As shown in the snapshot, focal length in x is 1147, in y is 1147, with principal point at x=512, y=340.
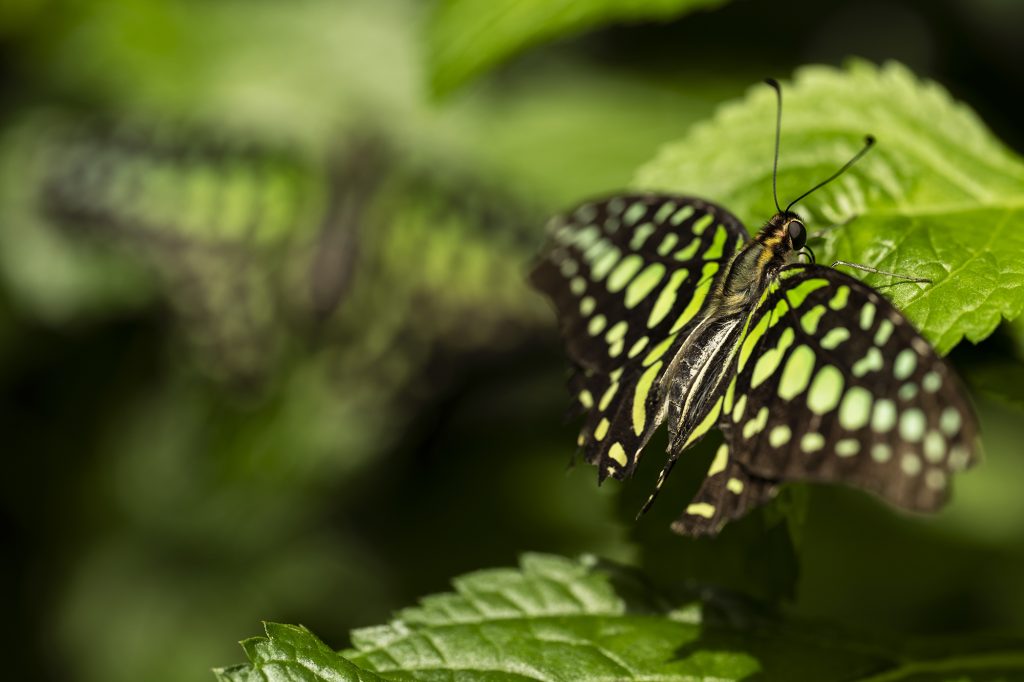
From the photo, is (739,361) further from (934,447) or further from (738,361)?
(934,447)

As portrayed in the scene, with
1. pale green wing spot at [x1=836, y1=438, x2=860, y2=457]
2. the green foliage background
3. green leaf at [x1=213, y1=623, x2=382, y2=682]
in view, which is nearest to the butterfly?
pale green wing spot at [x1=836, y1=438, x2=860, y2=457]

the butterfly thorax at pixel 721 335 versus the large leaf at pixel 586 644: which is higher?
the butterfly thorax at pixel 721 335

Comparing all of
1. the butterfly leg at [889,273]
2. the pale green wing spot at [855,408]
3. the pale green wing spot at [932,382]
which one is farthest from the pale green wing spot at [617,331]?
the pale green wing spot at [932,382]

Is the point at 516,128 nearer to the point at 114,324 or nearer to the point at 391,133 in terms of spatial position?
the point at 391,133

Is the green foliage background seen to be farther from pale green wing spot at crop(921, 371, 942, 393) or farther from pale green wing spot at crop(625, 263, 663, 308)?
pale green wing spot at crop(921, 371, 942, 393)

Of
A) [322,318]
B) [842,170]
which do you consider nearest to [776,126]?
[842,170]

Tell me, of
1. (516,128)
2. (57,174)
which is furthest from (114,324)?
(516,128)

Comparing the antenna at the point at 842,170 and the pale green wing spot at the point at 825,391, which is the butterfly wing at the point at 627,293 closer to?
the antenna at the point at 842,170

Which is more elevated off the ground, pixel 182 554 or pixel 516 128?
pixel 516 128
